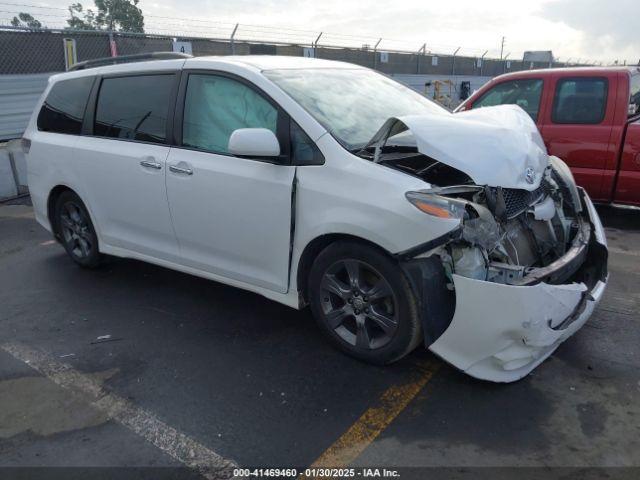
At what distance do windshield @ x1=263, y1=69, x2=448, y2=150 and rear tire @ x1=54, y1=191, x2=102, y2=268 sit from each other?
7.73 ft

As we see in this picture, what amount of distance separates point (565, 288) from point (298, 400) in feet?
5.03

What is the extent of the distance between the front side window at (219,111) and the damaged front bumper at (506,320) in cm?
145

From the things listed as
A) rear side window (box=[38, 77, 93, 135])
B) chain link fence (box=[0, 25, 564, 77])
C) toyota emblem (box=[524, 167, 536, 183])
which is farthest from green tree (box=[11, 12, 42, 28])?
toyota emblem (box=[524, 167, 536, 183])

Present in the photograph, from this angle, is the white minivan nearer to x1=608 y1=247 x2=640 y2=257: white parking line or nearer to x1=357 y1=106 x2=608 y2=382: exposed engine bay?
x1=357 y1=106 x2=608 y2=382: exposed engine bay

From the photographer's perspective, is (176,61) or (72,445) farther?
(176,61)

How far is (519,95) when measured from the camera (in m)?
6.37

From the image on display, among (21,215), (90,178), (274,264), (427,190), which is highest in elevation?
(427,190)

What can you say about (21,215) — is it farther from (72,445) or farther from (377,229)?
(377,229)

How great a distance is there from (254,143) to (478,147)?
127cm

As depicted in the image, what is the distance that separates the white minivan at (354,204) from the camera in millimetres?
2783

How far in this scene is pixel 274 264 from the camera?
3.41m

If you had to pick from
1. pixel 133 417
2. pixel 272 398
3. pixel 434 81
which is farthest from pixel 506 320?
pixel 434 81

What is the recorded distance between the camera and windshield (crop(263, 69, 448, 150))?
3.32 m

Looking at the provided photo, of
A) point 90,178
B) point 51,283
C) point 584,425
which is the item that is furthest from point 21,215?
point 584,425
